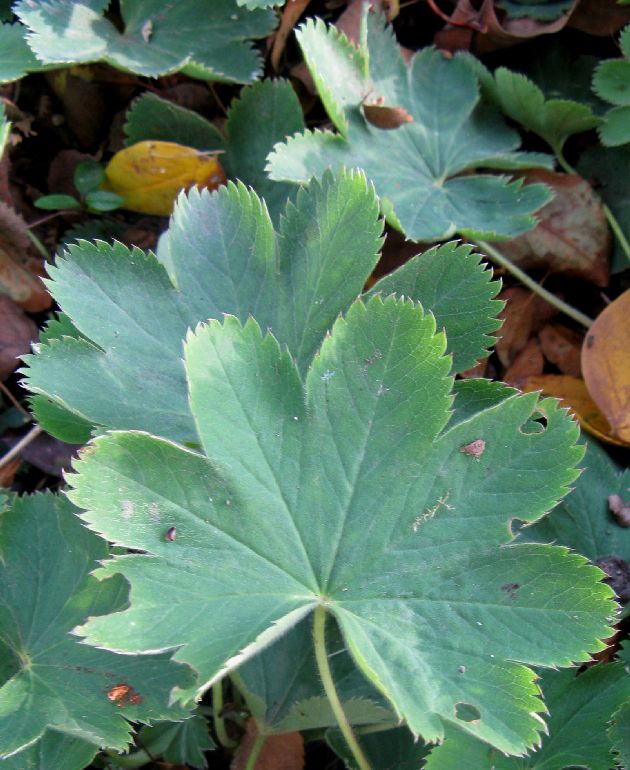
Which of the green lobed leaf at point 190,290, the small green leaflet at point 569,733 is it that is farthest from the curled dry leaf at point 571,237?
the small green leaflet at point 569,733

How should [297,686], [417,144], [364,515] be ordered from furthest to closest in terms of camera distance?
[417,144] → [297,686] → [364,515]

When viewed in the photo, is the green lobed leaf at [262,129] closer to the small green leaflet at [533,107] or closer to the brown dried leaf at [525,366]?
the small green leaflet at [533,107]

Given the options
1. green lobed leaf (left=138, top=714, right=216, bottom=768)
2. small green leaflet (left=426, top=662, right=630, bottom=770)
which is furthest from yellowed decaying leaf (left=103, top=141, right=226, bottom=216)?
small green leaflet (left=426, top=662, right=630, bottom=770)

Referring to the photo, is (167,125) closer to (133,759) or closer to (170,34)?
(170,34)

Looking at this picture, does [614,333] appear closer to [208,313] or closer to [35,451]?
[208,313]

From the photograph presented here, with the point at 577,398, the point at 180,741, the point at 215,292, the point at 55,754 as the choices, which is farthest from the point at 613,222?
the point at 55,754

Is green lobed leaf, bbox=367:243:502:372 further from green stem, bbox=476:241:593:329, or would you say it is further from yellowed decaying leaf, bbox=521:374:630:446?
green stem, bbox=476:241:593:329
